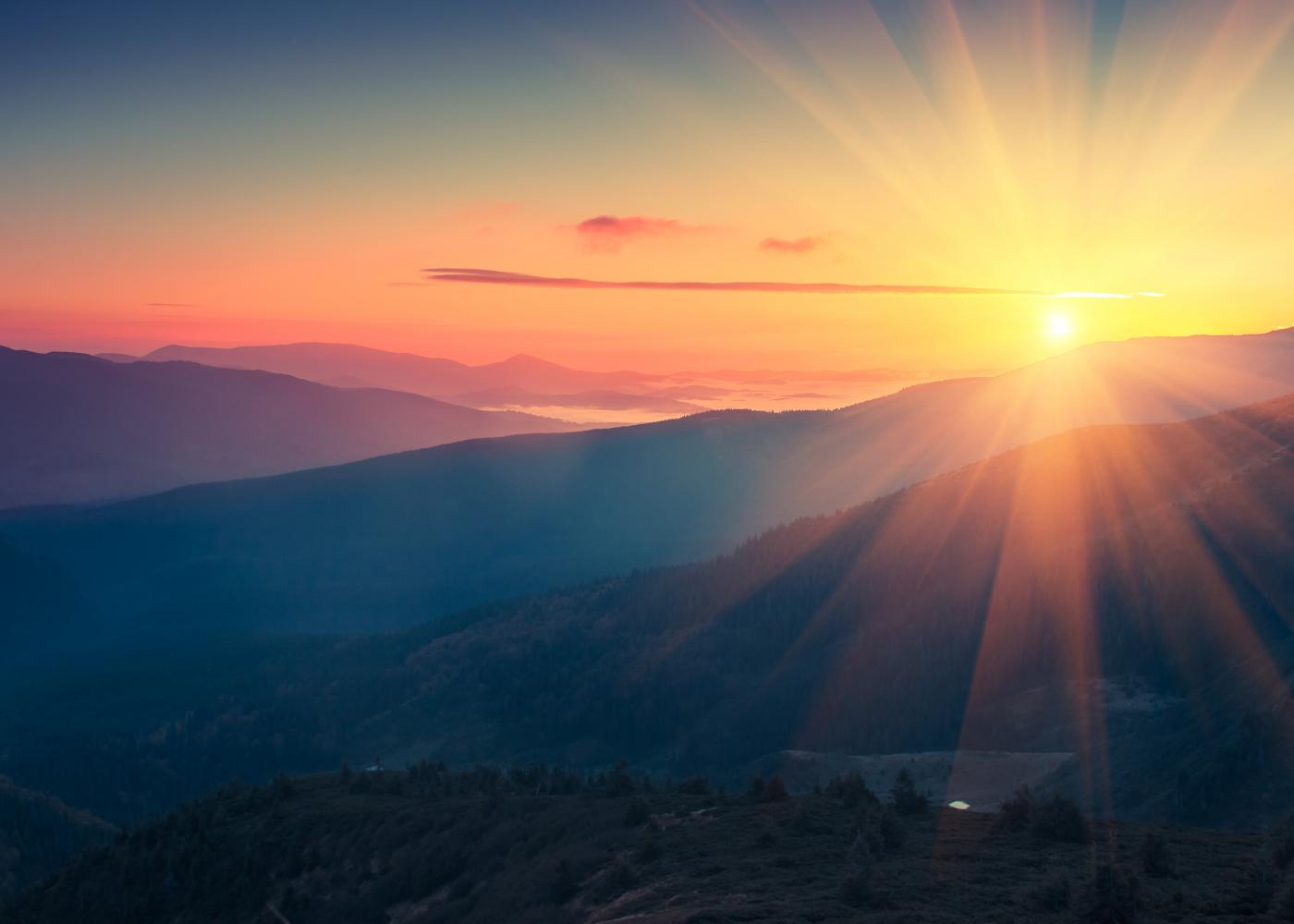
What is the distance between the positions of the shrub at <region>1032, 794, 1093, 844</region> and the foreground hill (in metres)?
0.08

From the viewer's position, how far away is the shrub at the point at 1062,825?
28422 millimetres

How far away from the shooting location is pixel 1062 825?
28547 millimetres

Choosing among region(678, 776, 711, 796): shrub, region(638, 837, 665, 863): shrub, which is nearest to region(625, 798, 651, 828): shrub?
region(638, 837, 665, 863): shrub

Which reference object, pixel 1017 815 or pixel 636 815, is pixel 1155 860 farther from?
pixel 636 815

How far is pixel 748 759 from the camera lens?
11662 centimetres

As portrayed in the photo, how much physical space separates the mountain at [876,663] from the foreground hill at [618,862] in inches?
1220

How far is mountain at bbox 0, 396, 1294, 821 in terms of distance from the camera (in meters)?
82.2

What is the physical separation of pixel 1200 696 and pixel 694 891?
60.4 meters

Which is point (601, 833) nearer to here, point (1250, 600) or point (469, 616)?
point (1250, 600)

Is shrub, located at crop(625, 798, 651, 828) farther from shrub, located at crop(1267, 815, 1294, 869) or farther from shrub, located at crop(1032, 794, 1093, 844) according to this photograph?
shrub, located at crop(1267, 815, 1294, 869)

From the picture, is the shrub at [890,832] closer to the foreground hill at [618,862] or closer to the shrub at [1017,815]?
the foreground hill at [618,862]

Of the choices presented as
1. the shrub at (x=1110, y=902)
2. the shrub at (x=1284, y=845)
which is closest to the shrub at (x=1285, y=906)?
the shrub at (x=1110, y=902)

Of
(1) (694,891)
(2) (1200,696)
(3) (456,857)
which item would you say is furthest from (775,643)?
(1) (694,891)

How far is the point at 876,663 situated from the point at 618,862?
306 feet
